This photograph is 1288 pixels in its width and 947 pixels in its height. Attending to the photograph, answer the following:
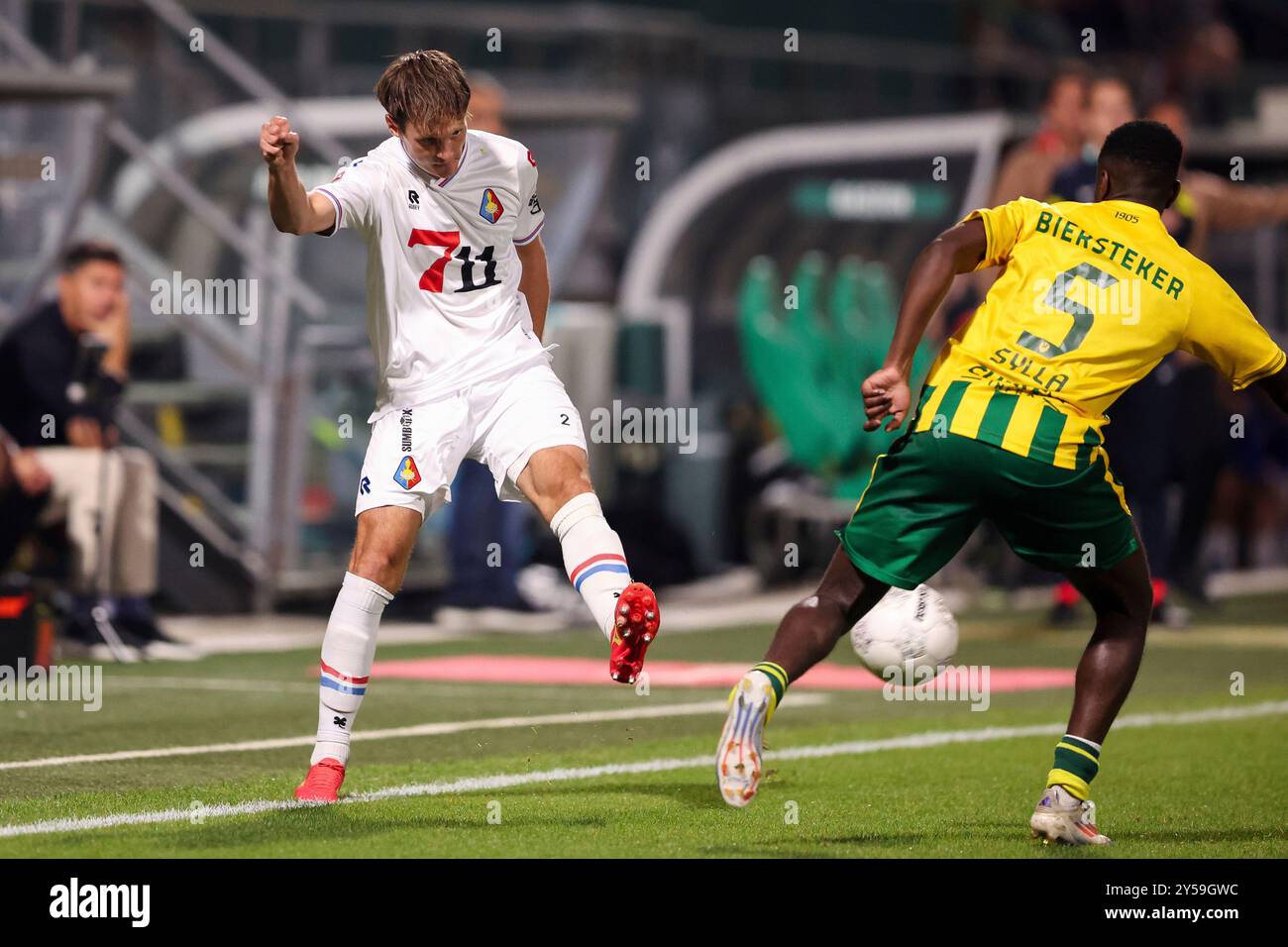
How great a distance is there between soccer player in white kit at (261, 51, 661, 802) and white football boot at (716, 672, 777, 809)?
55 cm

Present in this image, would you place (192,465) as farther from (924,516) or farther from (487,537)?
(924,516)

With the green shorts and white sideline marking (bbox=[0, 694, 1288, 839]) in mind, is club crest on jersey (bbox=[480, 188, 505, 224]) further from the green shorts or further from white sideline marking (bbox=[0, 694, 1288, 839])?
white sideline marking (bbox=[0, 694, 1288, 839])

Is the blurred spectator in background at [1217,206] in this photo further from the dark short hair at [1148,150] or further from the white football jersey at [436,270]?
the white football jersey at [436,270]

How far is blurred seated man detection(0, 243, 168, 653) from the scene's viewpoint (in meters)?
11.3

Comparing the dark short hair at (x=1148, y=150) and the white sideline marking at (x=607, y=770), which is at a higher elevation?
the dark short hair at (x=1148, y=150)

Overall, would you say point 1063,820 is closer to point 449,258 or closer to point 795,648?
point 795,648

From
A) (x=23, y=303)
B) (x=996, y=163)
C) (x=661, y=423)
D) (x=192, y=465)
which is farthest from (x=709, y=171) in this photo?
(x=23, y=303)

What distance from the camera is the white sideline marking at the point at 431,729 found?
23.7 feet

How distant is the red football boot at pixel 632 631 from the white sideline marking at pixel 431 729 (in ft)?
6.97

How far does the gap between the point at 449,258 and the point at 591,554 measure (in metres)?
0.96

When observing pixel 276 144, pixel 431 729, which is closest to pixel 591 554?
pixel 276 144

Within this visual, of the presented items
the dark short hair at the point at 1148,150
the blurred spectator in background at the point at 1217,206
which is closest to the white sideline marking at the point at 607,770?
the dark short hair at the point at 1148,150
